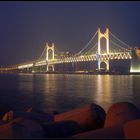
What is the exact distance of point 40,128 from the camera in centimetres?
175

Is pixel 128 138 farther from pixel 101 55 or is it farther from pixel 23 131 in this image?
pixel 101 55

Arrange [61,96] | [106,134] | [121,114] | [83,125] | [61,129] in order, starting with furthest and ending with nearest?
[61,96] < [83,125] < [121,114] < [61,129] < [106,134]

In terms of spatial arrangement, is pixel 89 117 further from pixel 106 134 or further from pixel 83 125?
pixel 106 134

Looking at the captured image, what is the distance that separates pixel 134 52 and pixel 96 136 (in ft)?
127

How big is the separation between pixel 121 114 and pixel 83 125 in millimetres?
266

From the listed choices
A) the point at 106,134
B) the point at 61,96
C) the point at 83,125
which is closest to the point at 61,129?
the point at 83,125

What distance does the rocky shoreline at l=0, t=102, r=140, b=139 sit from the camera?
1.69m

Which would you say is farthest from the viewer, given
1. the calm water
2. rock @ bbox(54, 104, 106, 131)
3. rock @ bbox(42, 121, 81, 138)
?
the calm water

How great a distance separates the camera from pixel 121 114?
7.06 ft

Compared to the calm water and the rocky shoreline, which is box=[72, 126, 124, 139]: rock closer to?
the rocky shoreline

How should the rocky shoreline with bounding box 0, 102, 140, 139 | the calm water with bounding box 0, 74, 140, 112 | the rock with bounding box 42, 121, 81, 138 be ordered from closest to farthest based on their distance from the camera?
the rocky shoreline with bounding box 0, 102, 140, 139 → the rock with bounding box 42, 121, 81, 138 → the calm water with bounding box 0, 74, 140, 112

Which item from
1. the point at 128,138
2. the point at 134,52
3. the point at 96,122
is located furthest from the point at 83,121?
the point at 134,52

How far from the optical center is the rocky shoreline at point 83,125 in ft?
5.54

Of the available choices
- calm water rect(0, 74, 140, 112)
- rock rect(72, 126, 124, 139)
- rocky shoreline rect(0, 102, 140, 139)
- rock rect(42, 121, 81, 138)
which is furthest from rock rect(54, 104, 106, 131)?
calm water rect(0, 74, 140, 112)
